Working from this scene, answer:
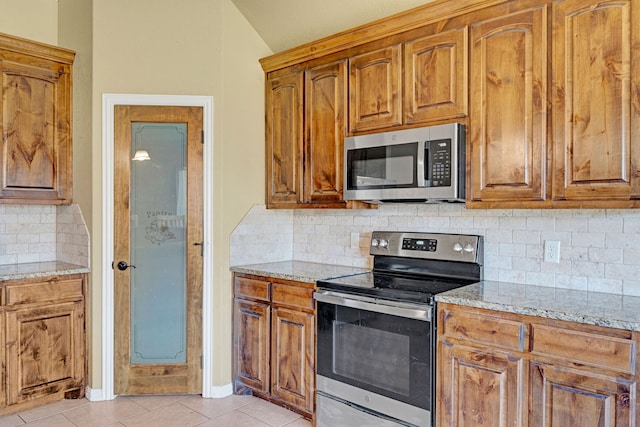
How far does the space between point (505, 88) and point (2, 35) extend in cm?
321

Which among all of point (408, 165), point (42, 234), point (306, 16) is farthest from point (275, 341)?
point (306, 16)

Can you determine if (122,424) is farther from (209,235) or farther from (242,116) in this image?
(242,116)

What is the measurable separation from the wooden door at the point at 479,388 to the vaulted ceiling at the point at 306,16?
79.6 inches

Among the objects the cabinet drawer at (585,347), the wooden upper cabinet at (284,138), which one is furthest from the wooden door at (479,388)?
the wooden upper cabinet at (284,138)

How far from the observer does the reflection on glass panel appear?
10.7 ft

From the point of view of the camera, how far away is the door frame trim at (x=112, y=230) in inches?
126

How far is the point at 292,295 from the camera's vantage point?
9.73 feet

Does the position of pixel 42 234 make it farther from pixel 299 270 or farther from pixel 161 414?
pixel 299 270

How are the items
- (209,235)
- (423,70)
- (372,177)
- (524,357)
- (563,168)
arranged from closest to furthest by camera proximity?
1. (524,357)
2. (563,168)
3. (423,70)
4. (372,177)
5. (209,235)

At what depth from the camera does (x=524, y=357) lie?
201 cm

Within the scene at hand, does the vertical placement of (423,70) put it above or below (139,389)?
above

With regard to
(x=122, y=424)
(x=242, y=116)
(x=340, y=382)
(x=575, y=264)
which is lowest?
(x=122, y=424)

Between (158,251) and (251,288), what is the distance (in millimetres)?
718

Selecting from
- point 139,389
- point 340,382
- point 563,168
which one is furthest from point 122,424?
point 563,168
